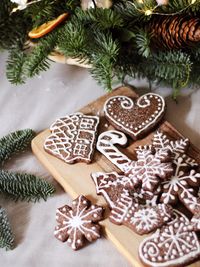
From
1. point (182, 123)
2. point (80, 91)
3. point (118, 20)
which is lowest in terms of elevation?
point (182, 123)

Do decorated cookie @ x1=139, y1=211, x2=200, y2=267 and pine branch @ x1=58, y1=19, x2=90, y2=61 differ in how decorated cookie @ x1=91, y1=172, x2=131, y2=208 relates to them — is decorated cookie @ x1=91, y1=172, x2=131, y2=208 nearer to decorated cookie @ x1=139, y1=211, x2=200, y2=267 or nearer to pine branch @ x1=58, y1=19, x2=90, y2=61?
decorated cookie @ x1=139, y1=211, x2=200, y2=267

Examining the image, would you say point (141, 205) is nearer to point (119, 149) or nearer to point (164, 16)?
point (119, 149)

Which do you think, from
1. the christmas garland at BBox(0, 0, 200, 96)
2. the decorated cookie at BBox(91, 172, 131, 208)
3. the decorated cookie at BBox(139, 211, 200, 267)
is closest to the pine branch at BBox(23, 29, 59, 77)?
the christmas garland at BBox(0, 0, 200, 96)

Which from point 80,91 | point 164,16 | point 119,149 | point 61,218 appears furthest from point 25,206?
point 164,16

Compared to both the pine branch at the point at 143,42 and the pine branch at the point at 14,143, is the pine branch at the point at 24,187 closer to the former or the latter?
the pine branch at the point at 14,143

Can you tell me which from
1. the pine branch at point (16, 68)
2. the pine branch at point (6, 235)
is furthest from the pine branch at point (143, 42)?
the pine branch at point (6, 235)

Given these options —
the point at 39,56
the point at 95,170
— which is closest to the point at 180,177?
the point at 95,170
